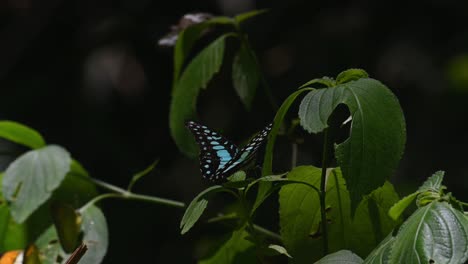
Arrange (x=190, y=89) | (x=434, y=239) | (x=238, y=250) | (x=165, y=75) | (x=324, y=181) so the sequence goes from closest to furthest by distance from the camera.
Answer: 1. (x=434, y=239)
2. (x=324, y=181)
3. (x=238, y=250)
4. (x=190, y=89)
5. (x=165, y=75)

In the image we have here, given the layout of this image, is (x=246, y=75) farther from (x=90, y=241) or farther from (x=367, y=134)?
(x=367, y=134)

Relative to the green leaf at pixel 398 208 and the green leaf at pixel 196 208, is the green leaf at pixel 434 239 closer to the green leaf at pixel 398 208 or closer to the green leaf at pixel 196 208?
the green leaf at pixel 398 208

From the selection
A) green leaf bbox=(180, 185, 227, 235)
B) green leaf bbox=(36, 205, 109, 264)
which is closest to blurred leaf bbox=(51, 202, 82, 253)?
green leaf bbox=(36, 205, 109, 264)

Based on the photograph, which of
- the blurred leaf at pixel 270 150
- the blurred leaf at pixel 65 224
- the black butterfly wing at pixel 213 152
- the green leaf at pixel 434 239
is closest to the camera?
the green leaf at pixel 434 239

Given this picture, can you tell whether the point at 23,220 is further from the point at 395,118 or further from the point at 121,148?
the point at 121,148

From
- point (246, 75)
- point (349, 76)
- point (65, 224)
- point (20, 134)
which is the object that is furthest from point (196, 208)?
point (20, 134)

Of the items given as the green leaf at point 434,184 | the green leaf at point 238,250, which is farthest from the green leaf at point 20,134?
the green leaf at point 434,184
